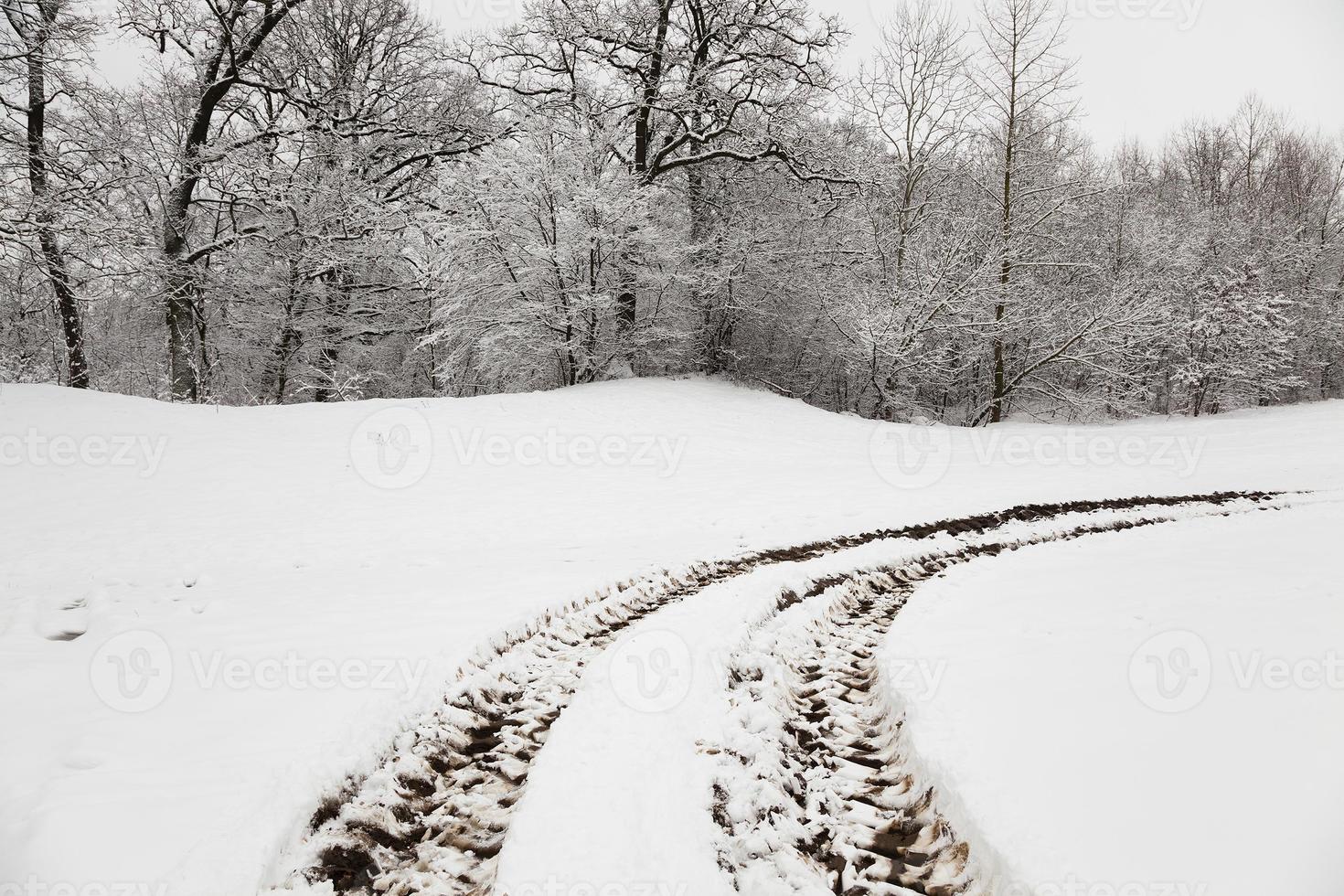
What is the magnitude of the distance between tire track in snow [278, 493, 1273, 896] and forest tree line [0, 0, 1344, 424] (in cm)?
1019

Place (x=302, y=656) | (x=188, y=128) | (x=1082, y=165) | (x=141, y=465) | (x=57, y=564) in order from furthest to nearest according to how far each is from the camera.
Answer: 1. (x=1082, y=165)
2. (x=188, y=128)
3. (x=141, y=465)
4. (x=57, y=564)
5. (x=302, y=656)

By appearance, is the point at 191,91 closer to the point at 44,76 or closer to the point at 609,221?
the point at 44,76

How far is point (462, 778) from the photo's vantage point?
291 centimetres

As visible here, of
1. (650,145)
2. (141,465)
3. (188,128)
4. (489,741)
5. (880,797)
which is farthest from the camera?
(650,145)

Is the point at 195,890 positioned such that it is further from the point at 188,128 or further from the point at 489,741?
the point at 188,128

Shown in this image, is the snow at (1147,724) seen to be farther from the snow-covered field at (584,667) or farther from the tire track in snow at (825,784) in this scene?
the tire track in snow at (825,784)

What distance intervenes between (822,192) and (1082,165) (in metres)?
12.5

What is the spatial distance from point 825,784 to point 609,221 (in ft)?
43.1

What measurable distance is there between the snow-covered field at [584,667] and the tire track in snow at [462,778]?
11 cm

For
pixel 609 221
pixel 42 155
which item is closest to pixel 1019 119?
pixel 609 221

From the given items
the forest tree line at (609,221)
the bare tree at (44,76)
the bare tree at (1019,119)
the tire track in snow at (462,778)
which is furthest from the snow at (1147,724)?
the bare tree at (1019,119)

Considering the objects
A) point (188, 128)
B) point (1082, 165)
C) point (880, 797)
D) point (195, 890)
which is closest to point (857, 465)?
point (880, 797)

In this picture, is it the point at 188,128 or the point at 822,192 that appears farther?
the point at 822,192

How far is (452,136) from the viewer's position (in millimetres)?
16906
